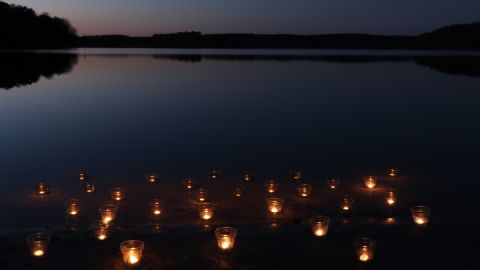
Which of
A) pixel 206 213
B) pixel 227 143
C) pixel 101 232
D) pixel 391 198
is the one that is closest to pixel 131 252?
pixel 101 232

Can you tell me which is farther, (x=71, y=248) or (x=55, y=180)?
(x=55, y=180)

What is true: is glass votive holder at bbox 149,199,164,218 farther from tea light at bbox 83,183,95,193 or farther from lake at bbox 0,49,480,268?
tea light at bbox 83,183,95,193

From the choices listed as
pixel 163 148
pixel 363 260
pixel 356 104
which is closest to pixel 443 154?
pixel 163 148

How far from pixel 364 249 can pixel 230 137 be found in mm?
8925

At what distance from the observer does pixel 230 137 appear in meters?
13.8

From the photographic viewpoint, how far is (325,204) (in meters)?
7.22

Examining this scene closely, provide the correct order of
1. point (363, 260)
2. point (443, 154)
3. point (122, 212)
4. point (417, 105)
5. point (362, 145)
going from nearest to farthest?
1. point (363, 260)
2. point (122, 212)
3. point (443, 154)
4. point (362, 145)
5. point (417, 105)

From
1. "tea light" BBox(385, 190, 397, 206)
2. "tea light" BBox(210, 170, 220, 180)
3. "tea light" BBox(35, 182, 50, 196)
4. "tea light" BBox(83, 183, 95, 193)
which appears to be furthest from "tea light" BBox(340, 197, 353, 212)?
"tea light" BBox(35, 182, 50, 196)

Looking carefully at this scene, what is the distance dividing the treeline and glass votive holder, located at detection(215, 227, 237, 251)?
299 feet

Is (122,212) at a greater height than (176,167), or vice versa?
(176,167)

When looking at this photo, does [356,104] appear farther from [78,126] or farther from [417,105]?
[78,126]

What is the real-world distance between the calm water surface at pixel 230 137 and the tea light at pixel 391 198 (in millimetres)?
625

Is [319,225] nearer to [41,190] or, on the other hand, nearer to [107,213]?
[107,213]

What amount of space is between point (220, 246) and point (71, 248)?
1.59 metres
